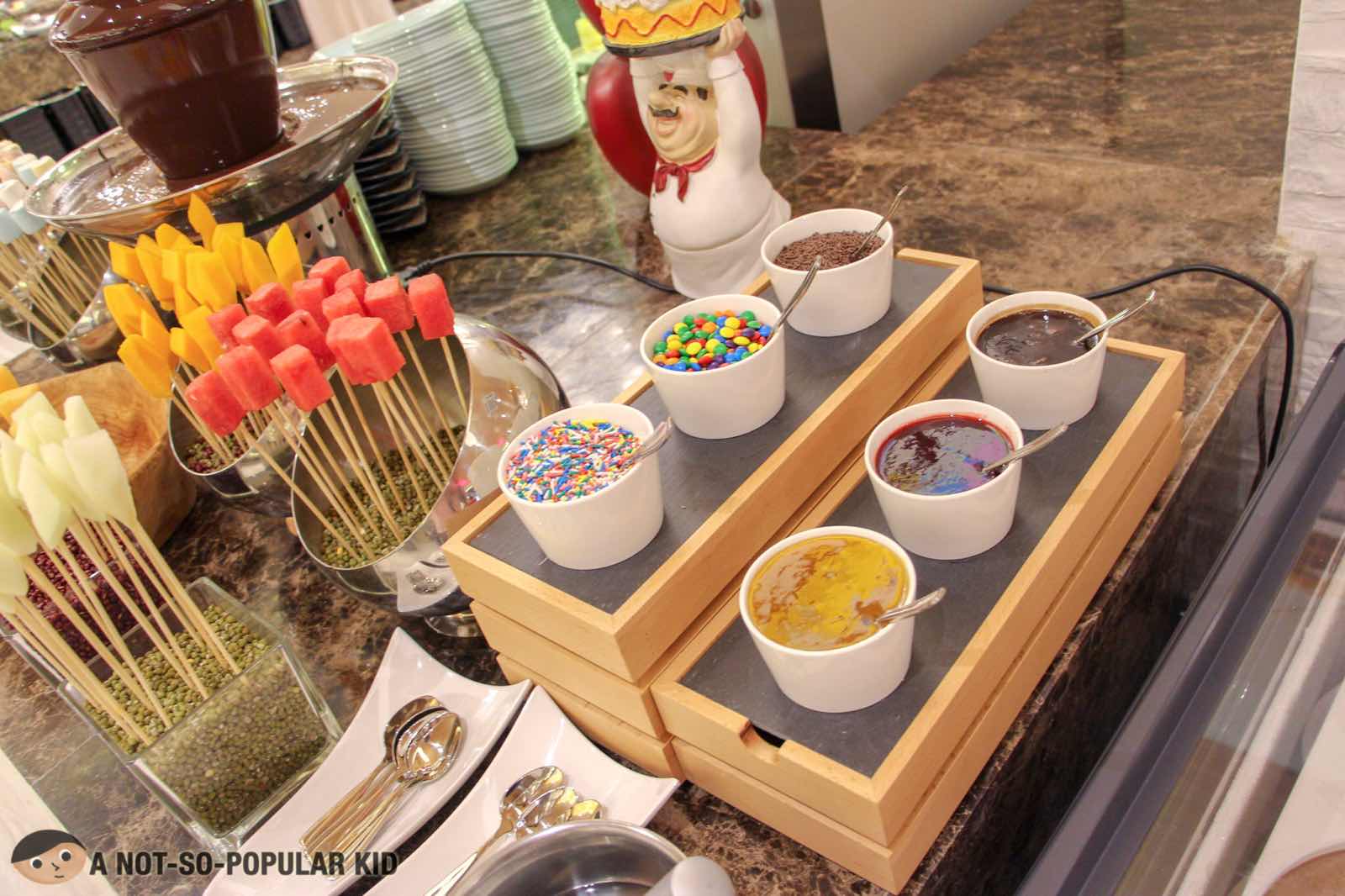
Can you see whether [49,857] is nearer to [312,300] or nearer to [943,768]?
[312,300]

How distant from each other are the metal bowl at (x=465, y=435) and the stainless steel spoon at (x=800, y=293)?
0.90ft

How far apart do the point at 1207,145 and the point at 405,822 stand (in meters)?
1.40

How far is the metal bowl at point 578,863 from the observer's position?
0.69m

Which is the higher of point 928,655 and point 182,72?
point 182,72

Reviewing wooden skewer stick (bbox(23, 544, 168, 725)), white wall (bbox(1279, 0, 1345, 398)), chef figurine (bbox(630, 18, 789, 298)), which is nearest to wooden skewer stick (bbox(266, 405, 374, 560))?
wooden skewer stick (bbox(23, 544, 168, 725))

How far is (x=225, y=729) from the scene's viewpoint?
86 centimetres

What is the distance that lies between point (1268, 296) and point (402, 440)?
97 centimetres

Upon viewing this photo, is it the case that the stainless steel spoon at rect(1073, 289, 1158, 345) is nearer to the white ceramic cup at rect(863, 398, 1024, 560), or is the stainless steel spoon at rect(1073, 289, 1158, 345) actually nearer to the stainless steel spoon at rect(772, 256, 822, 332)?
the white ceramic cup at rect(863, 398, 1024, 560)

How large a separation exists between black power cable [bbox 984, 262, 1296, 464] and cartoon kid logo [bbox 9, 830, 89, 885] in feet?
3.70

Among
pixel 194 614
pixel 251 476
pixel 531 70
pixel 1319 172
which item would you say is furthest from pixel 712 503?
pixel 531 70

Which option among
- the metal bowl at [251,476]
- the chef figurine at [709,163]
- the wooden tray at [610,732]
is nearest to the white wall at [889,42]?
the chef figurine at [709,163]

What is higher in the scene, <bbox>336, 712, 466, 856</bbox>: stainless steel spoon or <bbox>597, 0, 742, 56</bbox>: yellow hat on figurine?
<bbox>597, 0, 742, 56</bbox>: yellow hat on figurine

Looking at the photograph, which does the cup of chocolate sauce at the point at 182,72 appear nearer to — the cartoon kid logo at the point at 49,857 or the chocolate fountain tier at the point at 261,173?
the chocolate fountain tier at the point at 261,173

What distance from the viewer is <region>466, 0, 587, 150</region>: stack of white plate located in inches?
73.1
